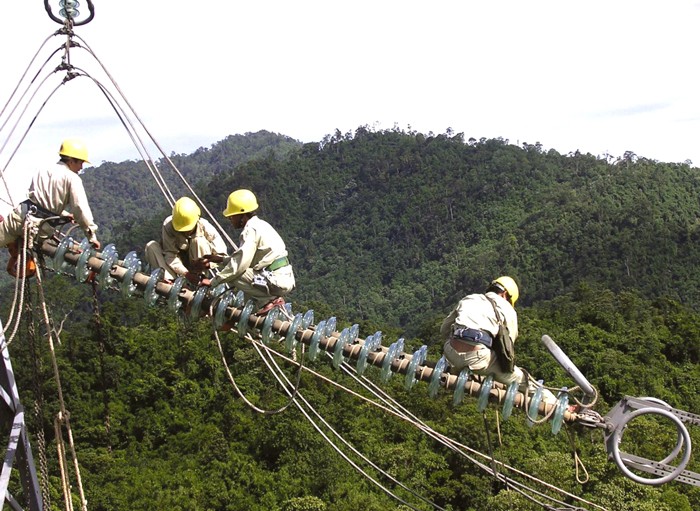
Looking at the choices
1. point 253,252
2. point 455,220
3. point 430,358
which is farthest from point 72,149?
point 455,220

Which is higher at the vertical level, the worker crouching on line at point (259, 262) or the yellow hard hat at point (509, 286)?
the yellow hard hat at point (509, 286)

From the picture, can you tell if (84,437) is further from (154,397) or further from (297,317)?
(297,317)

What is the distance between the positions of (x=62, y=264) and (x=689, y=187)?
10015 cm

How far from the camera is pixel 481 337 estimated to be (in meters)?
6.97

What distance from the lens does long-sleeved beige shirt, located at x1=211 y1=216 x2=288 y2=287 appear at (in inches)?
291

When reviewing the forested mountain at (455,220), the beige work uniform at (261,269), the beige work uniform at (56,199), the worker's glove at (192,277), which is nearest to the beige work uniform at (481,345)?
the beige work uniform at (261,269)

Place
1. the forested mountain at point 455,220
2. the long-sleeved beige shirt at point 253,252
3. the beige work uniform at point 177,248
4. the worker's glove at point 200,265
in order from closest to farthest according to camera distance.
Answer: the long-sleeved beige shirt at point 253,252 → the worker's glove at point 200,265 → the beige work uniform at point 177,248 → the forested mountain at point 455,220

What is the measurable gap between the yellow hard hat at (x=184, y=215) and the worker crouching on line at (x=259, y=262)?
0.58 metres

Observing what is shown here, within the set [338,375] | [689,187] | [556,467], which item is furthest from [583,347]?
[689,187]

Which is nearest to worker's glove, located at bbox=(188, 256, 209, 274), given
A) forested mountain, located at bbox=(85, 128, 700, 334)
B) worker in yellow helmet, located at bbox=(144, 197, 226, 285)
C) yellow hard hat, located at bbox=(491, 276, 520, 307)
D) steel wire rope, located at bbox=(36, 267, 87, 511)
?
worker in yellow helmet, located at bbox=(144, 197, 226, 285)

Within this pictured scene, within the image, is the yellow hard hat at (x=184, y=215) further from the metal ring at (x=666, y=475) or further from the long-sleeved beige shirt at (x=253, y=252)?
the metal ring at (x=666, y=475)

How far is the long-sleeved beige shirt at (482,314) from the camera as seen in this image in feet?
23.2

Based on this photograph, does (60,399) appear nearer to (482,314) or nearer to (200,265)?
(200,265)

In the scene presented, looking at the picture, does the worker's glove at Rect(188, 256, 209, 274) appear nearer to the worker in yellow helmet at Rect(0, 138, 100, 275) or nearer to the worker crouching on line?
the worker crouching on line
